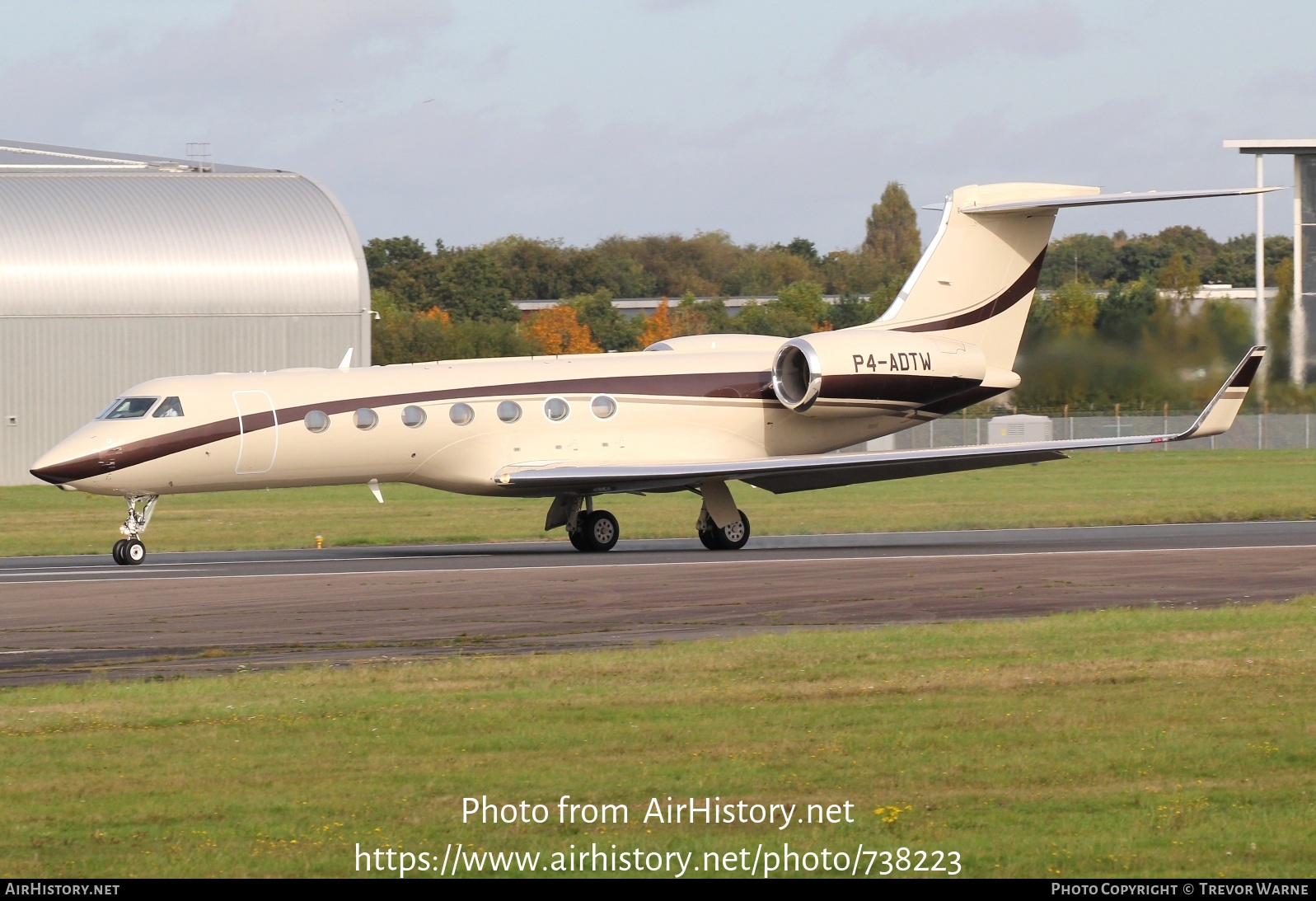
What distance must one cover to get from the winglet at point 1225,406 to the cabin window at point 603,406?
28.2ft

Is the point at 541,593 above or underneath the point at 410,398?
underneath

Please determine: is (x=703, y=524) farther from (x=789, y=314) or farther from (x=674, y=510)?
(x=789, y=314)

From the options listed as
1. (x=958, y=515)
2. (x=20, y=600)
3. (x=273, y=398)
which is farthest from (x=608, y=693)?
(x=958, y=515)

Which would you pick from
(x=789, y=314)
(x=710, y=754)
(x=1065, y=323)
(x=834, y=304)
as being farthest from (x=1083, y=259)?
(x=710, y=754)

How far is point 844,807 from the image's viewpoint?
8.57m

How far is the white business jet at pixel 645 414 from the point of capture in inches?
973

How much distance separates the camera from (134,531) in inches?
984

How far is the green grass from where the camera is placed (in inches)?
314

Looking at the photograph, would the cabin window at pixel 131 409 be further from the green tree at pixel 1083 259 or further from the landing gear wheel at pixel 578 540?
the green tree at pixel 1083 259

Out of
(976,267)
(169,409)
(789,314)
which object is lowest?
(169,409)

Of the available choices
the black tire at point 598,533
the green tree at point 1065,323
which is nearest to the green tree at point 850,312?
the green tree at point 1065,323

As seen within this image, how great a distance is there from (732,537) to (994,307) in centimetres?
671

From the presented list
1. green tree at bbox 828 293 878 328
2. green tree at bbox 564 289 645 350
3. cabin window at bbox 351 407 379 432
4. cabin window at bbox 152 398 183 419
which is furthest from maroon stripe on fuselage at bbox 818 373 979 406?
green tree at bbox 564 289 645 350

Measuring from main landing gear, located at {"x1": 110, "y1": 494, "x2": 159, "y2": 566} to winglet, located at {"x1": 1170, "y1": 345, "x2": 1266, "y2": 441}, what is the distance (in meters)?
15.1
